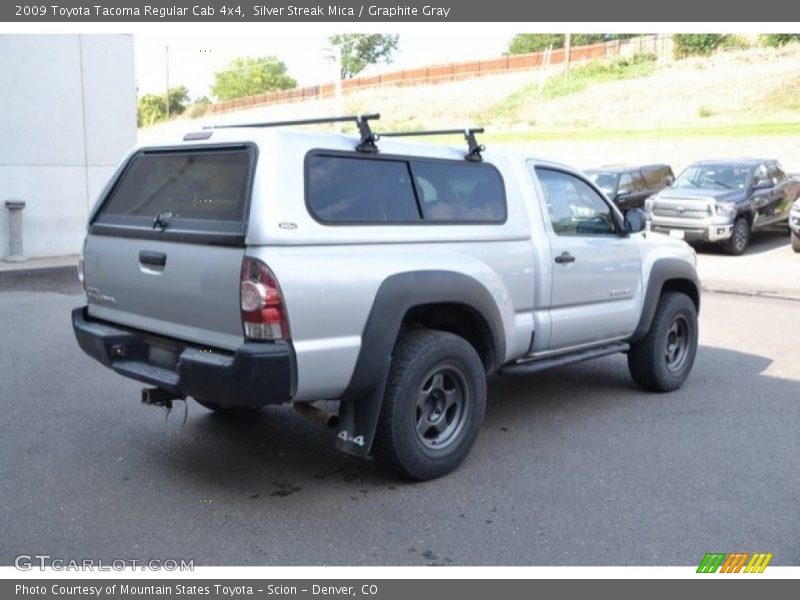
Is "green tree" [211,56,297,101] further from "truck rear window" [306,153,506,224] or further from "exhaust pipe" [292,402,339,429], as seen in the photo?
"exhaust pipe" [292,402,339,429]

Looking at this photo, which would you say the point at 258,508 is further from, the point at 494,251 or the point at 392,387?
the point at 494,251

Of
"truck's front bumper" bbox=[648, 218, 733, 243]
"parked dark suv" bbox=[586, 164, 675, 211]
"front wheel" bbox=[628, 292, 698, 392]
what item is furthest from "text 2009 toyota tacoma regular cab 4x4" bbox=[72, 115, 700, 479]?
"parked dark suv" bbox=[586, 164, 675, 211]

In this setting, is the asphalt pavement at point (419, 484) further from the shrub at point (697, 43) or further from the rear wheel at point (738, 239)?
the shrub at point (697, 43)

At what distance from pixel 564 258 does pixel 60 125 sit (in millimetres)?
11444

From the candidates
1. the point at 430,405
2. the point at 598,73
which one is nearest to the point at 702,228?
the point at 430,405

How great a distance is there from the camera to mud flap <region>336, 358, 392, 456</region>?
434 cm

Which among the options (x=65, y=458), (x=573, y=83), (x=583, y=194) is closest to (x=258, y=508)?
(x=65, y=458)

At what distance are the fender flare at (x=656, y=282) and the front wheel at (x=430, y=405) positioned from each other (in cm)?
201

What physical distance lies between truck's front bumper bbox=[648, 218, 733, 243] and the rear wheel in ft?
0.62

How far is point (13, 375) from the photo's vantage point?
686cm

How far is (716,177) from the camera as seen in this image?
664 inches

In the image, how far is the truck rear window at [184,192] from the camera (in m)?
4.20

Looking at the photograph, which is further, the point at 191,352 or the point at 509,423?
the point at 509,423

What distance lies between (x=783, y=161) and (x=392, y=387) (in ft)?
76.1
